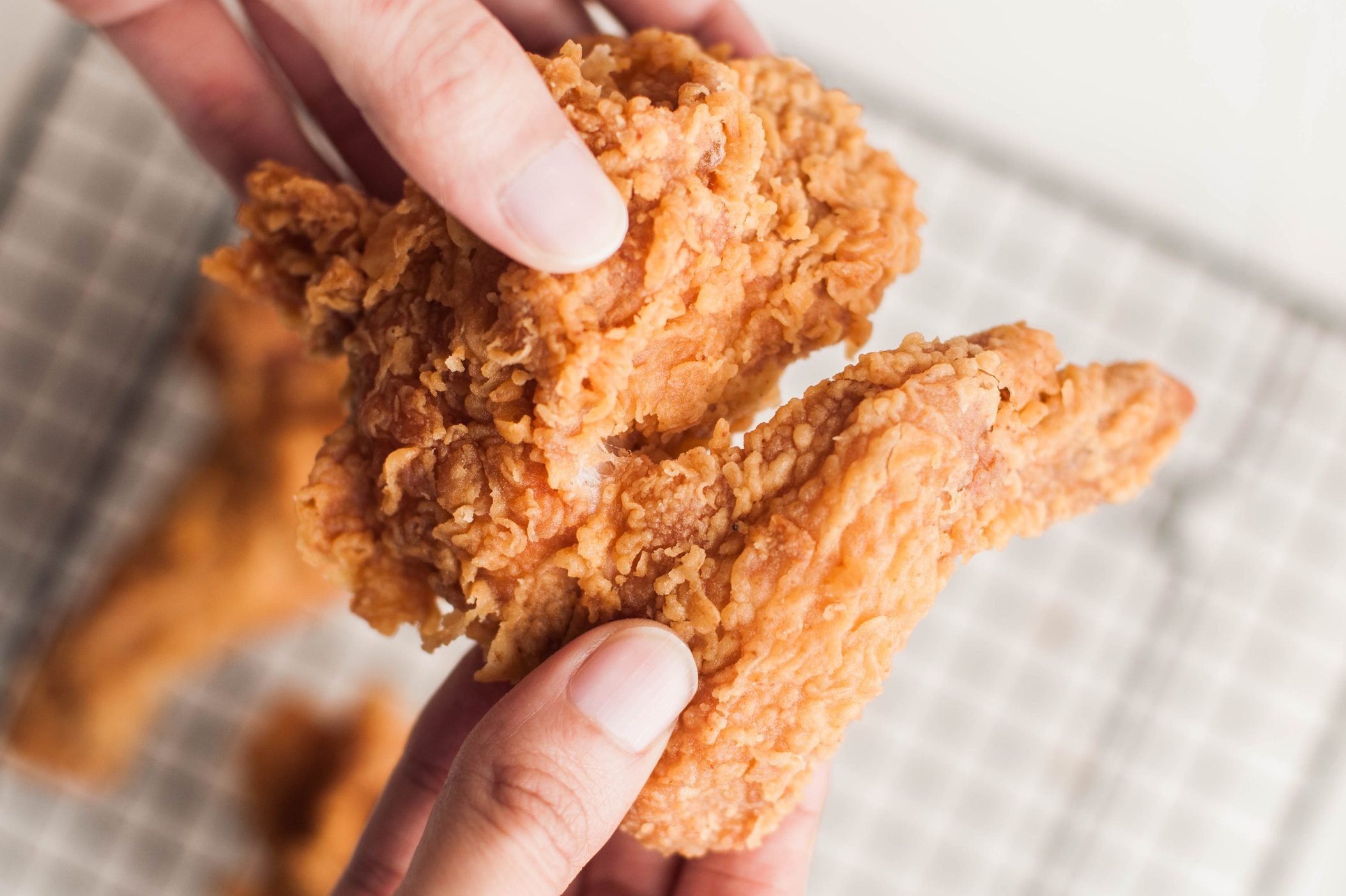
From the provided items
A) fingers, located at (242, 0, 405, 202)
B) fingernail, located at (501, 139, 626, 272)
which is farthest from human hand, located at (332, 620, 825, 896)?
fingers, located at (242, 0, 405, 202)

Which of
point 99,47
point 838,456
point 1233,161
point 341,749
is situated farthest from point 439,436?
point 1233,161

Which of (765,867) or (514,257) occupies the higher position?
(514,257)

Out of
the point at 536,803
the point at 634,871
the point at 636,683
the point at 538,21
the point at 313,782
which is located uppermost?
the point at 538,21

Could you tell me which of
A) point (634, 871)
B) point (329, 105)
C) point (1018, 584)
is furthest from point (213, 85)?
point (1018, 584)

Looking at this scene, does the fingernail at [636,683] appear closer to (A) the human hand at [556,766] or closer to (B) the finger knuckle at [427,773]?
(A) the human hand at [556,766]

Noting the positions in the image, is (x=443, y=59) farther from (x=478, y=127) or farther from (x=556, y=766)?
(x=556, y=766)

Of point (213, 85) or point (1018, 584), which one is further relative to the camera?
point (1018, 584)

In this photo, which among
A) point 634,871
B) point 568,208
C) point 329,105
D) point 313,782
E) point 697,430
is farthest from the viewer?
point 313,782
